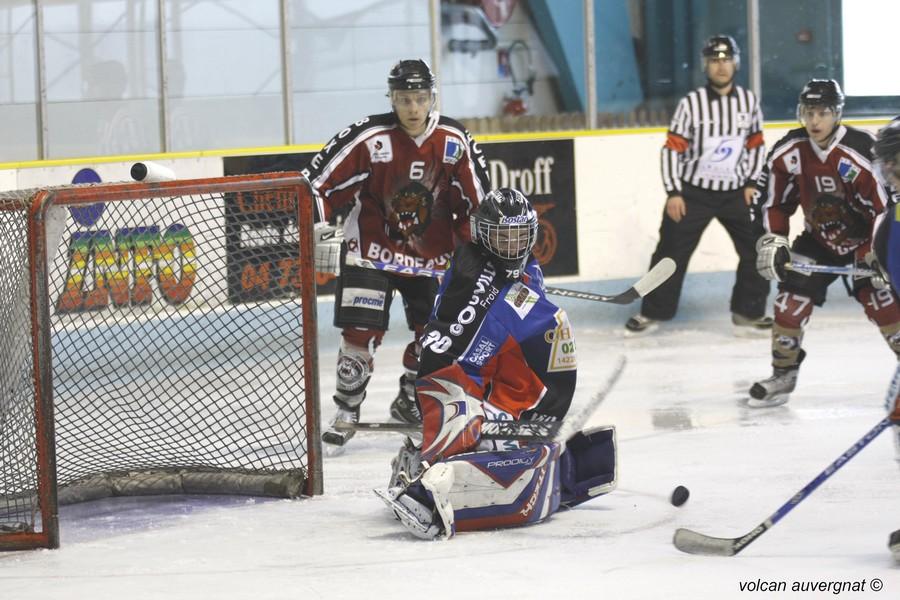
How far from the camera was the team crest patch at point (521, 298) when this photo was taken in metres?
3.55

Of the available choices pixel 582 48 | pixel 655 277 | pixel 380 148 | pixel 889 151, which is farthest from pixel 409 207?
pixel 582 48

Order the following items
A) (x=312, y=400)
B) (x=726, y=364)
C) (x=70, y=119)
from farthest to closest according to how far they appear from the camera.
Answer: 1. (x=70, y=119)
2. (x=726, y=364)
3. (x=312, y=400)

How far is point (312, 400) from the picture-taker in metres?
3.95

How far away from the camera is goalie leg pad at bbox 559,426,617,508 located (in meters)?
3.57

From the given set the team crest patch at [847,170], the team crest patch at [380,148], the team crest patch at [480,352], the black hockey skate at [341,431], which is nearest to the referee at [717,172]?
the team crest patch at [847,170]

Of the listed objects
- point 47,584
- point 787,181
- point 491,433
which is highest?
point 787,181

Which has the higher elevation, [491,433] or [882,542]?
[491,433]

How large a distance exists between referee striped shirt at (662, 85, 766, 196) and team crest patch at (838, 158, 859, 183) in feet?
6.53

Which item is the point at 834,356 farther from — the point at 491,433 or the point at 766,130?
the point at 491,433

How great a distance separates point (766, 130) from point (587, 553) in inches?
189

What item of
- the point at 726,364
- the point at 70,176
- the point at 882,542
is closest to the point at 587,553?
the point at 882,542

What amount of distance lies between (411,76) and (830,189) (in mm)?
1501

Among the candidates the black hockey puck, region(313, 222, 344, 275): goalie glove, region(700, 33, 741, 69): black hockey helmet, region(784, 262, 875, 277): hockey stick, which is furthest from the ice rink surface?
region(700, 33, 741, 69): black hockey helmet

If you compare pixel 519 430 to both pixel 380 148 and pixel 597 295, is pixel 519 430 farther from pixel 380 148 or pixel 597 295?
pixel 380 148
